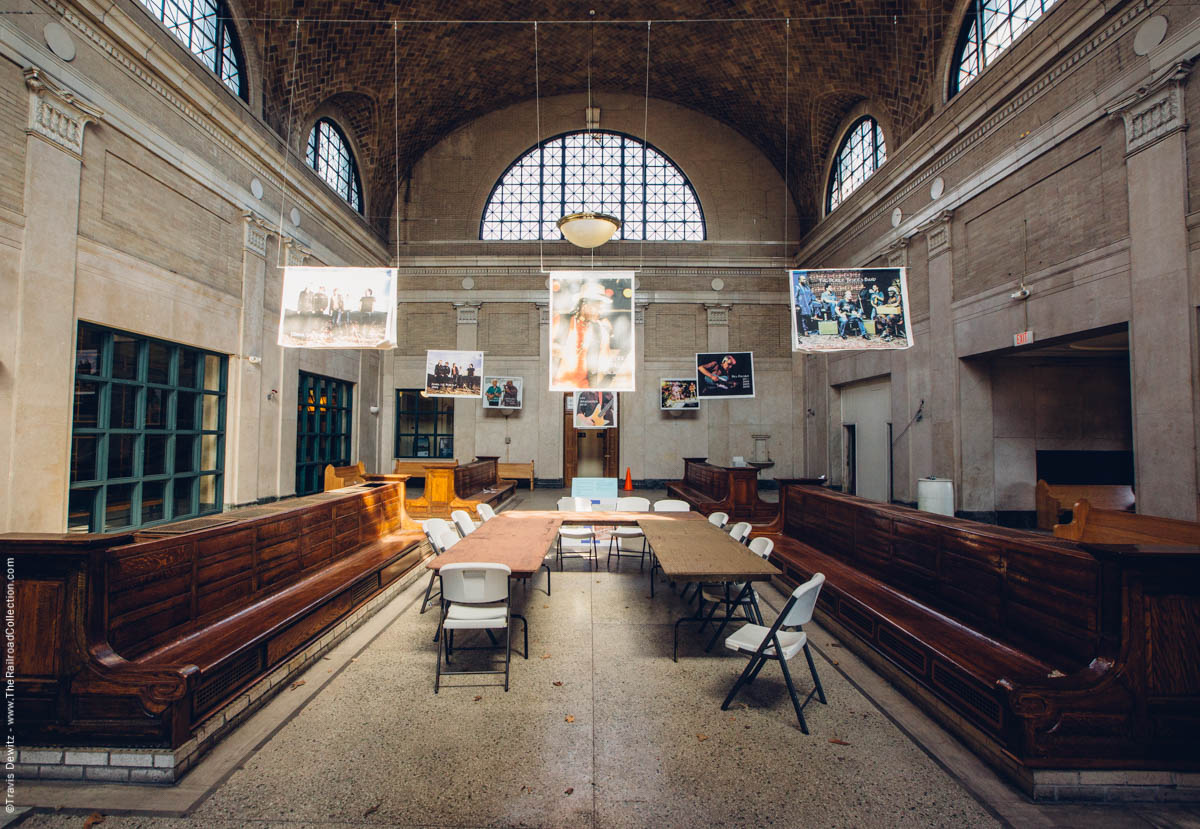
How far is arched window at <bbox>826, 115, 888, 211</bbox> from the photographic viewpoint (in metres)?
12.0

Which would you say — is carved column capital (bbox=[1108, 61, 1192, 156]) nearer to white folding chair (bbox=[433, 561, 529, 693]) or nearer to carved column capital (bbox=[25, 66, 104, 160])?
white folding chair (bbox=[433, 561, 529, 693])

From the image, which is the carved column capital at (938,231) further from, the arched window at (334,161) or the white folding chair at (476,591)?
the arched window at (334,161)

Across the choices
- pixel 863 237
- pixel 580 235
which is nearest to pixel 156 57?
pixel 580 235

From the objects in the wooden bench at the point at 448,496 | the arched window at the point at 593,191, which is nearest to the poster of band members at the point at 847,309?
the wooden bench at the point at 448,496

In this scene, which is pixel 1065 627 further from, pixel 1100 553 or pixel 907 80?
pixel 907 80

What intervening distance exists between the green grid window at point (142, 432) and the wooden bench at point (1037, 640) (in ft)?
27.9

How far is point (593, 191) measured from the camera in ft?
52.9

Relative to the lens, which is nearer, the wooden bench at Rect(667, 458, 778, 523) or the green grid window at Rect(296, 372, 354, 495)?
the wooden bench at Rect(667, 458, 778, 523)

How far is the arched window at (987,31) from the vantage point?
25.2ft

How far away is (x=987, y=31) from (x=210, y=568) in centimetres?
1231

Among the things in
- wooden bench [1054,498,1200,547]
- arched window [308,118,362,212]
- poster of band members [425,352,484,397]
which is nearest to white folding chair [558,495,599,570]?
wooden bench [1054,498,1200,547]

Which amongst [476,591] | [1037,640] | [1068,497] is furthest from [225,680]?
[1068,497]

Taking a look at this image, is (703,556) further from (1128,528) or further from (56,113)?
(56,113)

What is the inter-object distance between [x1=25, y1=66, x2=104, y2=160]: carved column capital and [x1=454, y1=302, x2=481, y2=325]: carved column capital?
978 cm
